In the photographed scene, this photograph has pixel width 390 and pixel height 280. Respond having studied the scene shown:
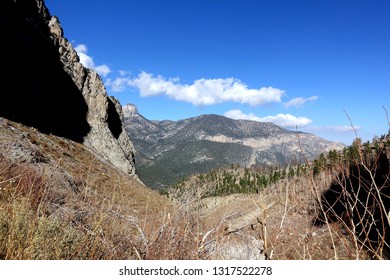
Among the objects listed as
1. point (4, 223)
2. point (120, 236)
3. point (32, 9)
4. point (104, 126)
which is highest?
point (32, 9)

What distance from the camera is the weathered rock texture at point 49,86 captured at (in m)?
28.5

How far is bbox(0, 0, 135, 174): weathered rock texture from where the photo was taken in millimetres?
28531

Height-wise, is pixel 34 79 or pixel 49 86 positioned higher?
pixel 49 86

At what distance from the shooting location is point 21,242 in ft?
10.5

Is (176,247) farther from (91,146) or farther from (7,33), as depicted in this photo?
(91,146)

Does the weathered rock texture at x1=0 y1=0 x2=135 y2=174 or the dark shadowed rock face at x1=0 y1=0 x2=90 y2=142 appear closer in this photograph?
the dark shadowed rock face at x1=0 y1=0 x2=90 y2=142

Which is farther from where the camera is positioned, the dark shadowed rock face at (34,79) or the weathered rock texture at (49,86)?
the weathered rock texture at (49,86)

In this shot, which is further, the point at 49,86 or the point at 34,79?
the point at 49,86

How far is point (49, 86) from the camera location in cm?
3588

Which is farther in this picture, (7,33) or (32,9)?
(32,9)

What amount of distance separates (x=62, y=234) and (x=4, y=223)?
59 cm
